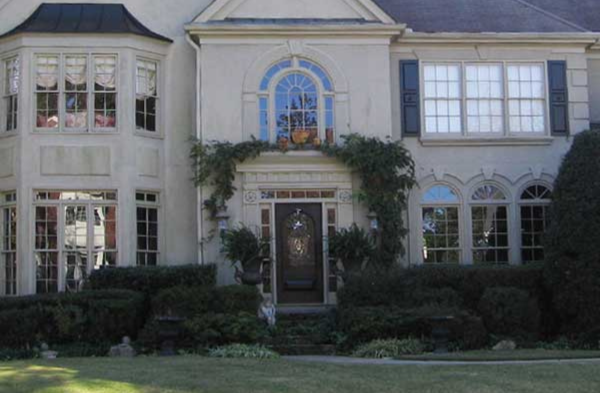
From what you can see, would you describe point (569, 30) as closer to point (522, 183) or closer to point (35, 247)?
point (522, 183)

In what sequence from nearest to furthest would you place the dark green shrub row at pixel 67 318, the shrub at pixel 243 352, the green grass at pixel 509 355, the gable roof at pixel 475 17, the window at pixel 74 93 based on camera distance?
the green grass at pixel 509 355, the shrub at pixel 243 352, the dark green shrub row at pixel 67 318, the window at pixel 74 93, the gable roof at pixel 475 17

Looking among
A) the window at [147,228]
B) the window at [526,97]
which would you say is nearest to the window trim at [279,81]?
the window at [147,228]

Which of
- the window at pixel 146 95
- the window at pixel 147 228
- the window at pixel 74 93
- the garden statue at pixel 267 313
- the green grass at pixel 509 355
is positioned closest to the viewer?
the green grass at pixel 509 355

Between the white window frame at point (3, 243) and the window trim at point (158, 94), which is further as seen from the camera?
the window trim at point (158, 94)

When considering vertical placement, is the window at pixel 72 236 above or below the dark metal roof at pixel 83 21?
below

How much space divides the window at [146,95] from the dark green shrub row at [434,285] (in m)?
5.64

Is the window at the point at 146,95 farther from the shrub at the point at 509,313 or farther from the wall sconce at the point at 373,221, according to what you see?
the shrub at the point at 509,313

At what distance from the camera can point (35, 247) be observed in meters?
20.1

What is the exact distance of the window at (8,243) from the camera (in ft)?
66.8

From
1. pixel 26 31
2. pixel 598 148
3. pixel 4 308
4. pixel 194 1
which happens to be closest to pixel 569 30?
pixel 598 148

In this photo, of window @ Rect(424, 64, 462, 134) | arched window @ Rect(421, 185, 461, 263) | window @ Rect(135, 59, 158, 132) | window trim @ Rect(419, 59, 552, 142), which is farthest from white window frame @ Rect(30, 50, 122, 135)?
arched window @ Rect(421, 185, 461, 263)

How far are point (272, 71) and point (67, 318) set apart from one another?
6940 millimetres

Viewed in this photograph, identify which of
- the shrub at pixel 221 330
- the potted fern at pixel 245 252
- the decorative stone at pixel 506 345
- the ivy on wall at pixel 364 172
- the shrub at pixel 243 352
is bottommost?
the decorative stone at pixel 506 345

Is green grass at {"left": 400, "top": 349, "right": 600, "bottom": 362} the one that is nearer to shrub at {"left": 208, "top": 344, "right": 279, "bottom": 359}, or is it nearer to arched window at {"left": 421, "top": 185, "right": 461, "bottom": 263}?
shrub at {"left": 208, "top": 344, "right": 279, "bottom": 359}
